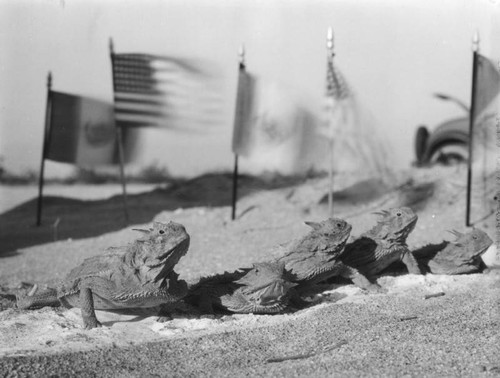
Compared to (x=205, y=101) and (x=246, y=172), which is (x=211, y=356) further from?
(x=246, y=172)

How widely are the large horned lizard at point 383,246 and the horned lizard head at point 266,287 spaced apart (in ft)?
3.97

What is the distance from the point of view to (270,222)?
10688 millimetres

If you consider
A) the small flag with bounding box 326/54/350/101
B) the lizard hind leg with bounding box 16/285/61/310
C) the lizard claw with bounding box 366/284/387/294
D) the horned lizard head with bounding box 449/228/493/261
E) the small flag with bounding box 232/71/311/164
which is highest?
the small flag with bounding box 326/54/350/101

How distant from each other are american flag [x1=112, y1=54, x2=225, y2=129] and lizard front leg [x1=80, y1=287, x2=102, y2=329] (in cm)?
554

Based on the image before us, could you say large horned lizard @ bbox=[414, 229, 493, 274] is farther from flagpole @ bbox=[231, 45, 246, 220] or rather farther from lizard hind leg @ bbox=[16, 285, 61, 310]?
flagpole @ bbox=[231, 45, 246, 220]

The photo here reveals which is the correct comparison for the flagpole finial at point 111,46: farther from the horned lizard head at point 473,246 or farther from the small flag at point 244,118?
the horned lizard head at point 473,246

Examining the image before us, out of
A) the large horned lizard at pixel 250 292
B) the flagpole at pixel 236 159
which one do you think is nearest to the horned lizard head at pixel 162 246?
the large horned lizard at pixel 250 292

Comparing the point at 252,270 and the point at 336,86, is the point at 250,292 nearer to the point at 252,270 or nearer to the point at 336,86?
the point at 252,270

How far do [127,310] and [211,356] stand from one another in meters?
1.16

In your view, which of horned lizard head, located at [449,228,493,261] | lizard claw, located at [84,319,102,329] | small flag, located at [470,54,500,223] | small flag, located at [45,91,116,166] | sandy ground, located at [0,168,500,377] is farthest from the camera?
small flag, located at [45,91,116,166]

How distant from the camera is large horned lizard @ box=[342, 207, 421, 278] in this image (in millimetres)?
6875

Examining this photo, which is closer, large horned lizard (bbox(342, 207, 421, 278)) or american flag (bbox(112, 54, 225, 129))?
large horned lizard (bbox(342, 207, 421, 278))

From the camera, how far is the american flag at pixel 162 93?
10.6 m

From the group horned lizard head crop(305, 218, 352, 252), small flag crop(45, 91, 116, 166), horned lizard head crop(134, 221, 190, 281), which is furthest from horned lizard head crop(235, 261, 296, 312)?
small flag crop(45, 91, 116, 166)
